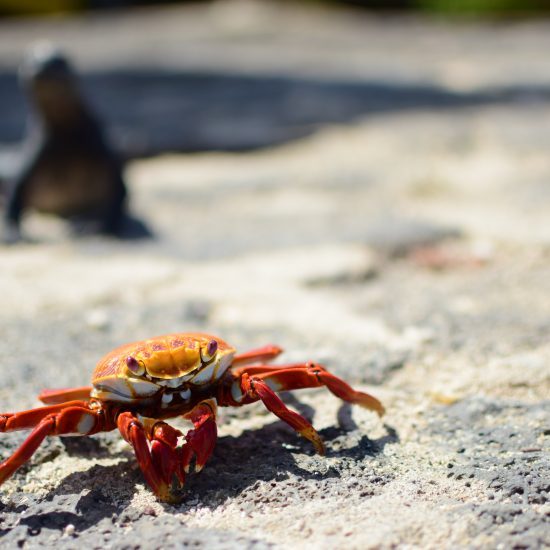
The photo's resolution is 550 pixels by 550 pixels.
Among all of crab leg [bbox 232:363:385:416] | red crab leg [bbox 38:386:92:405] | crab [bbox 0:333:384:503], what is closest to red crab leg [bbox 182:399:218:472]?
crab [bbox 0:333:384:503]

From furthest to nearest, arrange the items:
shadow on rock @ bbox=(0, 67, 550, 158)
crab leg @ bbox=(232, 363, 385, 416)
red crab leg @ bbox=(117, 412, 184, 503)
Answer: shadow on rock @ bbox=(0, 67, 550, 158)
crab leg @ bbox=(232, 363, 385, 416)
red crab leg @ bbox=(117, 412, 184, 503)

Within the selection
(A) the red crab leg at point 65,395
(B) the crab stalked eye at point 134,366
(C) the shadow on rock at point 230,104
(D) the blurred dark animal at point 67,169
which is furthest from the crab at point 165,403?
(C) the shadow on rock at point 230,104

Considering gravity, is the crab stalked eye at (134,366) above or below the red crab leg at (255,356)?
above

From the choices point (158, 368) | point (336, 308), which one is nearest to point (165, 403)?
point (158, 368)

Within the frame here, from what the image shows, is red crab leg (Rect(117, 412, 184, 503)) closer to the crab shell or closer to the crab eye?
the crab shell

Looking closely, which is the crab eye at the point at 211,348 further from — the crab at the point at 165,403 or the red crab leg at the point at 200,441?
the red crab leg at the point at 200,441

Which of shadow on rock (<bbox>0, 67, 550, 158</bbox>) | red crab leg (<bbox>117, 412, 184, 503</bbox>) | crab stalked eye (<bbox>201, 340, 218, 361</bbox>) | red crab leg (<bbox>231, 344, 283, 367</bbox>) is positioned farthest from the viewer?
shadow on rock (<bbox>0, 67, 550, 158</bbox>)

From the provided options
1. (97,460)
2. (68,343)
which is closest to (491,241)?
(68,343)

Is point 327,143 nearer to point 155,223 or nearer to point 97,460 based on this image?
point 155,223
